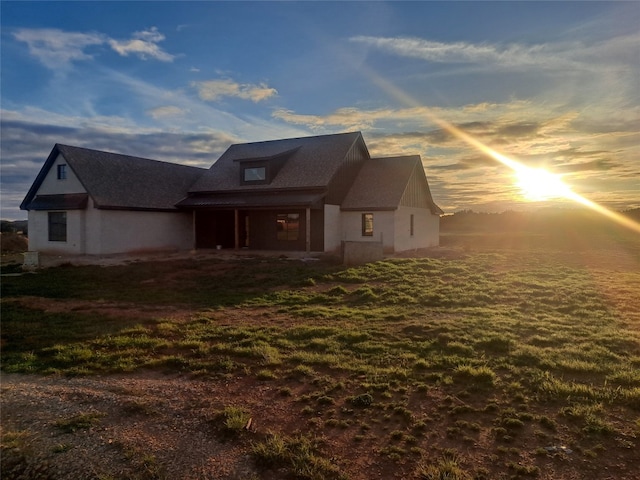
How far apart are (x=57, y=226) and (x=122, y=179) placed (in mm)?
4484

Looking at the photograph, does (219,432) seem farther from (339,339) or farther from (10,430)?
(339,339)

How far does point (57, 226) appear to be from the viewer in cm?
2464

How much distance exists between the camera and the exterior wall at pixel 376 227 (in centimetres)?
2373

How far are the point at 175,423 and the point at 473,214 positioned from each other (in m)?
60.8

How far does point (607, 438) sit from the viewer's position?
443 centimetres

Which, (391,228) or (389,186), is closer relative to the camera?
(391,228)

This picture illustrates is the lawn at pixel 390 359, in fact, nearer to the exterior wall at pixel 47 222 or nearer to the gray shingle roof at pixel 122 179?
the exterior wall at pixel 47 222

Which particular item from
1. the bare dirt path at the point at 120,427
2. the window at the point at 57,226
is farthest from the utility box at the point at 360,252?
the window at the point at 57,226

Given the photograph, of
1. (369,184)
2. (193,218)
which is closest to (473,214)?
(369,184)

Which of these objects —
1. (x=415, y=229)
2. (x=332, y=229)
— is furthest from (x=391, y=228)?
(x=415, y=229)

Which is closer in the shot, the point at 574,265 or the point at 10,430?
A: the point at 10,430

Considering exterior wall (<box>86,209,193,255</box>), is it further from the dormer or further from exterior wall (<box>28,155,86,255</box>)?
the dormer

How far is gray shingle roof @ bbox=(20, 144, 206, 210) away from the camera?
2380 centimetres

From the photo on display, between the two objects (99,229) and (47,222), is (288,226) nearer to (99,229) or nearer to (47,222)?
Answer: (99,229)
